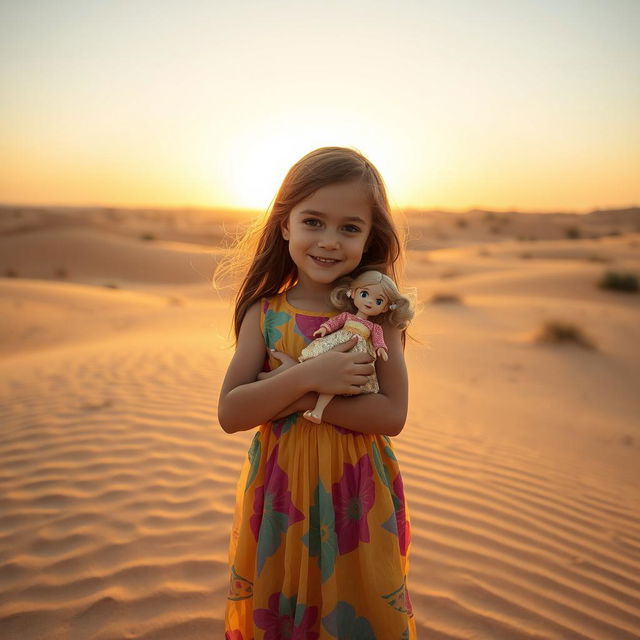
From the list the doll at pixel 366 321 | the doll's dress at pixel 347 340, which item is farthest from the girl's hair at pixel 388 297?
the doll's dress at pixel 347 340

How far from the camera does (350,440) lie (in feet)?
5.52

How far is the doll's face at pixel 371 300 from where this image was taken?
→ 157 cm

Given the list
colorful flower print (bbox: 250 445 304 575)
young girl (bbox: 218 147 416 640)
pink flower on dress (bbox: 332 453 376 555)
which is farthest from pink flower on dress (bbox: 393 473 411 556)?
colorful flower print (bbox: 250 445 304 575)

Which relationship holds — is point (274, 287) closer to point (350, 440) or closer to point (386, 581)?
point (350, 440)

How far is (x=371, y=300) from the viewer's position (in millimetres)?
1572

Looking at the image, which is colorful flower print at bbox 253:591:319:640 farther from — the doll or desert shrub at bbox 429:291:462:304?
desert shrub at bbox 429:291:462:304

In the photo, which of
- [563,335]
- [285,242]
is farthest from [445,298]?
[285,242]

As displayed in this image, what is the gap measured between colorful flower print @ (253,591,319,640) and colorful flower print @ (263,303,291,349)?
856mm

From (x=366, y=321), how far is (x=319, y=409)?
0.31m

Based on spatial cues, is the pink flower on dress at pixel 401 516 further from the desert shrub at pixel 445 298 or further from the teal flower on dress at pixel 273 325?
the desert shrub at pixel 445 298

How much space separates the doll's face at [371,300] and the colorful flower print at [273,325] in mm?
281

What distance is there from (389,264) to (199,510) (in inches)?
88.2

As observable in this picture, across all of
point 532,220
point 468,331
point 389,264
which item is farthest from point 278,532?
point 532,220

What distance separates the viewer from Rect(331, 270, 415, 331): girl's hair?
1592 mm
